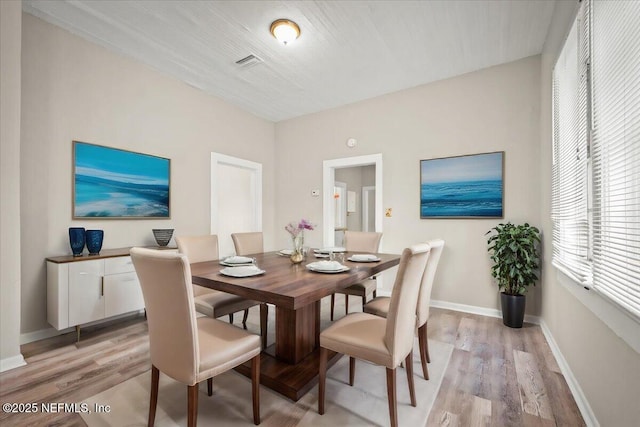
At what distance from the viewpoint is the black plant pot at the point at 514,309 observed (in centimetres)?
283

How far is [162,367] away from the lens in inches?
54.4

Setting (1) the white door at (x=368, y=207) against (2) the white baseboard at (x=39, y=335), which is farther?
(1) the white door at (x=368, y=207)

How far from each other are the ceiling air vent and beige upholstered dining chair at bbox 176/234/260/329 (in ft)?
6.75

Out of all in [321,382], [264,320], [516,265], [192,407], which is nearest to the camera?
[192,407]

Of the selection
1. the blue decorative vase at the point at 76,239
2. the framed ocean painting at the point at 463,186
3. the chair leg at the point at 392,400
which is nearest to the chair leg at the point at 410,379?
the chair leg at the point at 392,400

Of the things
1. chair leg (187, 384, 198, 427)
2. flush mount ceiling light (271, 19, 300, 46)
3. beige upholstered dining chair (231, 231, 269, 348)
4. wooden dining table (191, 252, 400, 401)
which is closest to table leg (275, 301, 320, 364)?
wooden dining table (191, 252, 400, 401)

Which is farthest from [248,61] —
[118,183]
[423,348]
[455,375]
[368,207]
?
[368,207]

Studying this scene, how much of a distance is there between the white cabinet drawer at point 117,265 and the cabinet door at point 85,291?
1.5 inches

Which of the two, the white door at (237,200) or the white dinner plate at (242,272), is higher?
the white door at (237,200)

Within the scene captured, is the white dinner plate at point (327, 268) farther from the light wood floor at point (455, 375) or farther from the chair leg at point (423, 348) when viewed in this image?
the light wood floor at point (455, 375)

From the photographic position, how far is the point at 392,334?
1404mm

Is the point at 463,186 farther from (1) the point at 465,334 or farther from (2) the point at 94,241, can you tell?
(2) the point at 94,241

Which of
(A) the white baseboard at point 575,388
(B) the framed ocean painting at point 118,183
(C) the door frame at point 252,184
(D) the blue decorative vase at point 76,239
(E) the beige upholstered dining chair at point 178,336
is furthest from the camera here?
(C) the door frame at point 252,184

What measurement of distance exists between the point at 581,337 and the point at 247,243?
9.29 feet
